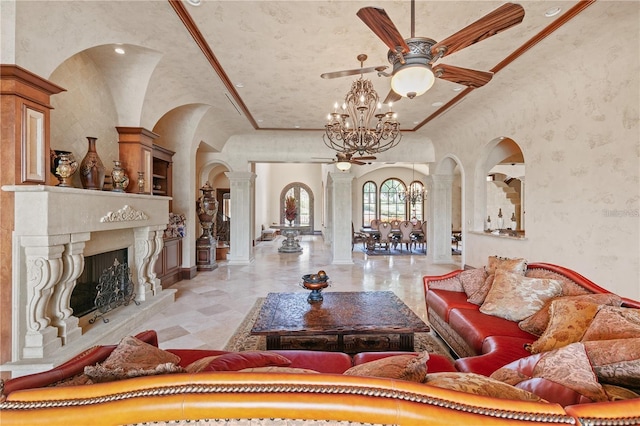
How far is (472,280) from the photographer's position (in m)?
3.13

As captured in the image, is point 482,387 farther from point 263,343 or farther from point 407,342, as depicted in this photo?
point 263,343

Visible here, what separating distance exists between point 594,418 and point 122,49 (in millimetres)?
4674

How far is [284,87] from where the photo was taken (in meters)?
4.58

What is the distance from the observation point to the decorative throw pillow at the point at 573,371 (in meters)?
1.03

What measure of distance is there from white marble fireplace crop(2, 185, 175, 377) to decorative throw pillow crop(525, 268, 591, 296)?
414 centimetres

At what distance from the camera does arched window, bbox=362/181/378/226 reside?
49.6ft

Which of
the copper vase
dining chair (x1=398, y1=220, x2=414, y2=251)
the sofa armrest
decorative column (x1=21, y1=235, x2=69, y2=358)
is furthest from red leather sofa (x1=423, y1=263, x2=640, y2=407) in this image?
dining chair (x1=398, y1=220, x2=414, y2=251)

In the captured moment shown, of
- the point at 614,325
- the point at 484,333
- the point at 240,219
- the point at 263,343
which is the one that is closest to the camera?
the point at 614,325

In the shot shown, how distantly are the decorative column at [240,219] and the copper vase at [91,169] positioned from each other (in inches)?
172

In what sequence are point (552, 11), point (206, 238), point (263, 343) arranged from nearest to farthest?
1. point (552, 11)
2. point (263, 343)
3. point (206, 238)

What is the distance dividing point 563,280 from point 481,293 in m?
0.64

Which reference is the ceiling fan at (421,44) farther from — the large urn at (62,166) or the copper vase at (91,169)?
the copper vase at (91,169)

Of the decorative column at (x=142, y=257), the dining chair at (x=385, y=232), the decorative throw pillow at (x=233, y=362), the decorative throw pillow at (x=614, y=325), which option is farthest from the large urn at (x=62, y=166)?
the dining chair at (x=385, y=232)

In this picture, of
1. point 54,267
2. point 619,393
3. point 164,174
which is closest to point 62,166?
point 54,267
